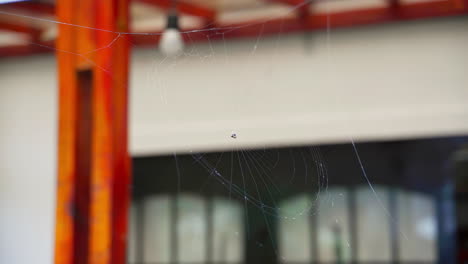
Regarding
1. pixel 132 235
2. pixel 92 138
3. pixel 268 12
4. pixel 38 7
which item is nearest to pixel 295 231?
pixel 132 235

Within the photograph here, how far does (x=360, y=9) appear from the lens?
4.81 metres

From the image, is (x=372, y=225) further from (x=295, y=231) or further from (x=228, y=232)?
(x=228, y=232)

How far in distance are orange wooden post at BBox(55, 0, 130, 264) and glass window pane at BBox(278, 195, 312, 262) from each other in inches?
99.2

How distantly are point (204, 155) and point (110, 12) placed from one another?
101 inches

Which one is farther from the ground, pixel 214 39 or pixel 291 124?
pixel 214 39

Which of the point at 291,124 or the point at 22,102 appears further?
the point at 22,102

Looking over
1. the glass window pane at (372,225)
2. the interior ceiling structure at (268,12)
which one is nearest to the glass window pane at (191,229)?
the glass window pane at (372,225)

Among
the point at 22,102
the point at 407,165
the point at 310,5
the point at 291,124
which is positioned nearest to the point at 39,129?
the point at 22,102

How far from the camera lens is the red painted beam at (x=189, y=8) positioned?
4676 mm

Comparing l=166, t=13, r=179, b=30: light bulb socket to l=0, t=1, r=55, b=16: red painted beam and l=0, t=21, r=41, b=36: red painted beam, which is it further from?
l=0, t=21, r=41, b=36: red painted beam

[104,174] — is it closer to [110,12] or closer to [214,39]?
[110,12]

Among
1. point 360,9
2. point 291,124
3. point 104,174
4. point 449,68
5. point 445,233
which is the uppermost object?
point 360,9

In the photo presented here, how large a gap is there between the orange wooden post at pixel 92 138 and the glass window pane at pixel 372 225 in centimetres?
260

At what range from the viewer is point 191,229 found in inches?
235
